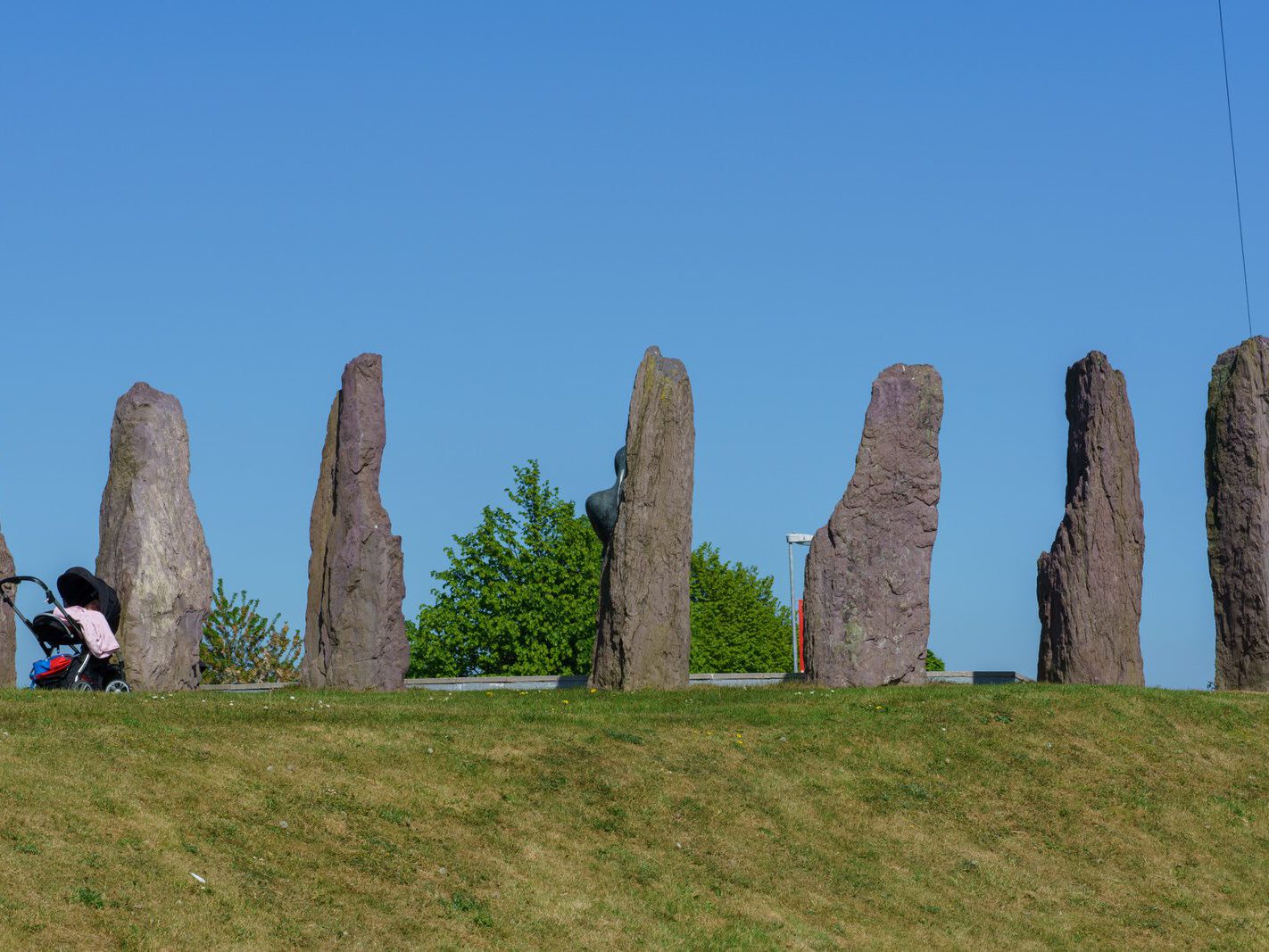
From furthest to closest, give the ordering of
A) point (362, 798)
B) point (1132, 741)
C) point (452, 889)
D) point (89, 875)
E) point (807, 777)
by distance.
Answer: point (1132, 741), point (807, 777), point (362, 798), point (452, 889), point (89, 875)

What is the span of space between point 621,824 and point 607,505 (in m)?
12.7

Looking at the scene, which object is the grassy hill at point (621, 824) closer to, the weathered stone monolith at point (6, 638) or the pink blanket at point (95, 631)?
the pink blanket at point (95, 631)

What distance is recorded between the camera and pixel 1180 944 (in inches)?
746

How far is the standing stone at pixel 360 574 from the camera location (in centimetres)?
2850

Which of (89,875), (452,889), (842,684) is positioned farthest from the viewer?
(842,684)

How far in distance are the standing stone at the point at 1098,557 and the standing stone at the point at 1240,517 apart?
2.08 m

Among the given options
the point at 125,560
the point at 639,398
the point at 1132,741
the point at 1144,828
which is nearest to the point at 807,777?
the point at 1144,828

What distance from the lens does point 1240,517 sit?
30703 millimetres

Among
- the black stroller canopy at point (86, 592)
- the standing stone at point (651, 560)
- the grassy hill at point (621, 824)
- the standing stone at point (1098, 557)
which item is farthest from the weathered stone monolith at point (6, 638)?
the standing stone at point (1098, 557)

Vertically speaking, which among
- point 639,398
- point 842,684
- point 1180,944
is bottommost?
point 1180,944

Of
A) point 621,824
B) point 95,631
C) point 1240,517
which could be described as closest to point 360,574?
point 95,631

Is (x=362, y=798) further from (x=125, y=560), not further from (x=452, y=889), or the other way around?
(x=125, y=560)

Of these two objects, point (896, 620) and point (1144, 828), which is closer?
point (1144, 828)

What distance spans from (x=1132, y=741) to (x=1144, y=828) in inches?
118
